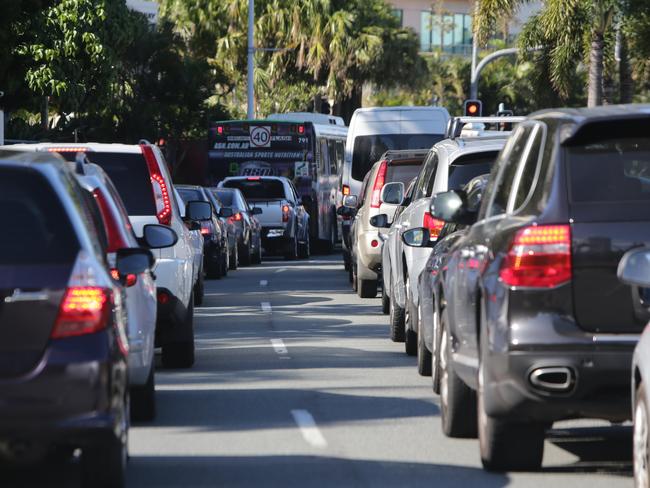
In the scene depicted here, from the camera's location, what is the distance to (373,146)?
33.2 meters

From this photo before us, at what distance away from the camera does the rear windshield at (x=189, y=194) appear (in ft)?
85.1

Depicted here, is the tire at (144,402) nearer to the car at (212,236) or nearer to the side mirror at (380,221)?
the side mirror at (380,221)

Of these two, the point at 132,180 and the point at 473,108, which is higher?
the point at 132,180

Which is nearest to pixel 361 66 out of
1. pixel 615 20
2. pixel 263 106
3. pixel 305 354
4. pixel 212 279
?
pixel 263 106

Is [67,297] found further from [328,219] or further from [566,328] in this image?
[328,219]

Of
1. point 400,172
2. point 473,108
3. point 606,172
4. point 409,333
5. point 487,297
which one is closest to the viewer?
point 606,172

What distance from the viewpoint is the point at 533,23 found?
38.4 meters

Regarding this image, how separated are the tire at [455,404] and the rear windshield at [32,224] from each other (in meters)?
3.03

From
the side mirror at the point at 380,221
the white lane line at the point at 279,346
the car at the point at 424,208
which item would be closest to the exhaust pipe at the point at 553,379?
the car at the point at 424,208

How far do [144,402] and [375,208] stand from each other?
34.1 feet

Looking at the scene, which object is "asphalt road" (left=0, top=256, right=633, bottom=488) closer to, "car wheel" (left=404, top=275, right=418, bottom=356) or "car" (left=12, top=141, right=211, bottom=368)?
"car wheel" (left=404, top=275, right=418, bottom=356)

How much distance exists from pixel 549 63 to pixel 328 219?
6486 mm

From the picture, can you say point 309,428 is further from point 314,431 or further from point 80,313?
point 80,313

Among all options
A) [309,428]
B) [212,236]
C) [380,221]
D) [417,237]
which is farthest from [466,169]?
[212,236]
